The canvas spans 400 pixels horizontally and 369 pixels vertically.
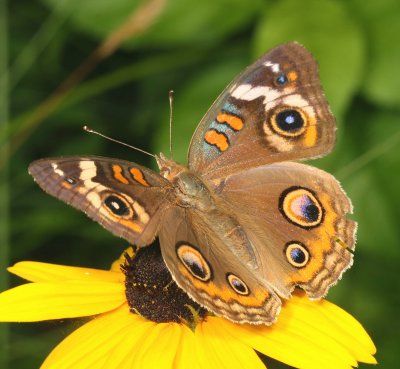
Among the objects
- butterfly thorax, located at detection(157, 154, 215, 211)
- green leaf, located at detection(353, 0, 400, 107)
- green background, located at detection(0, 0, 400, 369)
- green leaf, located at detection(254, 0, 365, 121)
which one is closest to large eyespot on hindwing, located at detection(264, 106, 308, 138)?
butterfly thorax, located at detection(157, 154, 215, 211)

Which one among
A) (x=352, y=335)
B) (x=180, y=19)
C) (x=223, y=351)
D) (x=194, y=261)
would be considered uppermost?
(x=180, y=19)

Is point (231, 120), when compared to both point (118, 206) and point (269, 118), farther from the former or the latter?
point (118, 206)

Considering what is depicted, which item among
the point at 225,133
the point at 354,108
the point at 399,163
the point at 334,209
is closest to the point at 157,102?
the point at 354,108

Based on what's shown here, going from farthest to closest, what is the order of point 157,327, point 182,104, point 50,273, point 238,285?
point 182,104 → point 50,273 → point 157,327 → point 238,285

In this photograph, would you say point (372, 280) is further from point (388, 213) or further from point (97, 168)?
point (97, 168)

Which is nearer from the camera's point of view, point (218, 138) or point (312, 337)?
point (312, 337)

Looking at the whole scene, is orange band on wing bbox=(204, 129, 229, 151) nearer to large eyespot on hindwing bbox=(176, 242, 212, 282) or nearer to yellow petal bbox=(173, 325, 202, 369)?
large eyespot on hindwing bbox=(176, 242, 212, 282)

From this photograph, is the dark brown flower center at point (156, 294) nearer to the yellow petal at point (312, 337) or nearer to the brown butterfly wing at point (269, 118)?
the yellow petal at point (312, 337)

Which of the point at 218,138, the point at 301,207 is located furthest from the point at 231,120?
the point at 301,207
